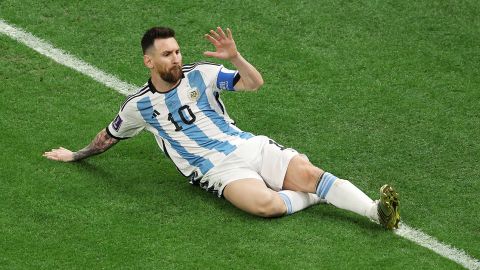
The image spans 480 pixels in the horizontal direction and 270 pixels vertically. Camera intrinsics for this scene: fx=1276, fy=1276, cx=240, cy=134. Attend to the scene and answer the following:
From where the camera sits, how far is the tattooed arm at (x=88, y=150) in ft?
32.4

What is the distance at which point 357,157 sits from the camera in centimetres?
1020

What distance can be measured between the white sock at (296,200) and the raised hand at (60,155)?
1.76 metres

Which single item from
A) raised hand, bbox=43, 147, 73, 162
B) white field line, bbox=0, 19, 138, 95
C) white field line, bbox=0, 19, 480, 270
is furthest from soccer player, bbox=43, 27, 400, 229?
white field line, bbox=0, 19, 138, 95

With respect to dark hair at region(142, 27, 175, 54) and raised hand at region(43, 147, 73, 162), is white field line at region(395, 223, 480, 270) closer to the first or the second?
dark hair at region(142, 27, 175, 54)

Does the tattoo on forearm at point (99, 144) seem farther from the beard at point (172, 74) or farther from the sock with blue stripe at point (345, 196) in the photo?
the sock with blue stripe at point (345, 196)

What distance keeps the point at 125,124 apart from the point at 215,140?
710mm

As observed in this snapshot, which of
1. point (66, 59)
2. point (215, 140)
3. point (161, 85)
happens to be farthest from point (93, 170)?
point (66, 59)

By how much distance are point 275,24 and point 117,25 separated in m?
1.50

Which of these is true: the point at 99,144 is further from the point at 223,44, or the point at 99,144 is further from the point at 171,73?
the point at 223,44

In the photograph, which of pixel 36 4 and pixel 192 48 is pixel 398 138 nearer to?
pixel 192 48

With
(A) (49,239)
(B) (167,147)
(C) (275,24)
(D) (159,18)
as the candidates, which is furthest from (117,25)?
(A) (49,239)

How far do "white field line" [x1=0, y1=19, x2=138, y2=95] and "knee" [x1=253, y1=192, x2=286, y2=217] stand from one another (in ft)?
7.75

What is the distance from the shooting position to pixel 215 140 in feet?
31.6

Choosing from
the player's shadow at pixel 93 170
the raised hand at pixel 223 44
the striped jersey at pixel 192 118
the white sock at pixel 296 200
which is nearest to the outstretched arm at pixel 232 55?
the raised hand at pixel 223 44
